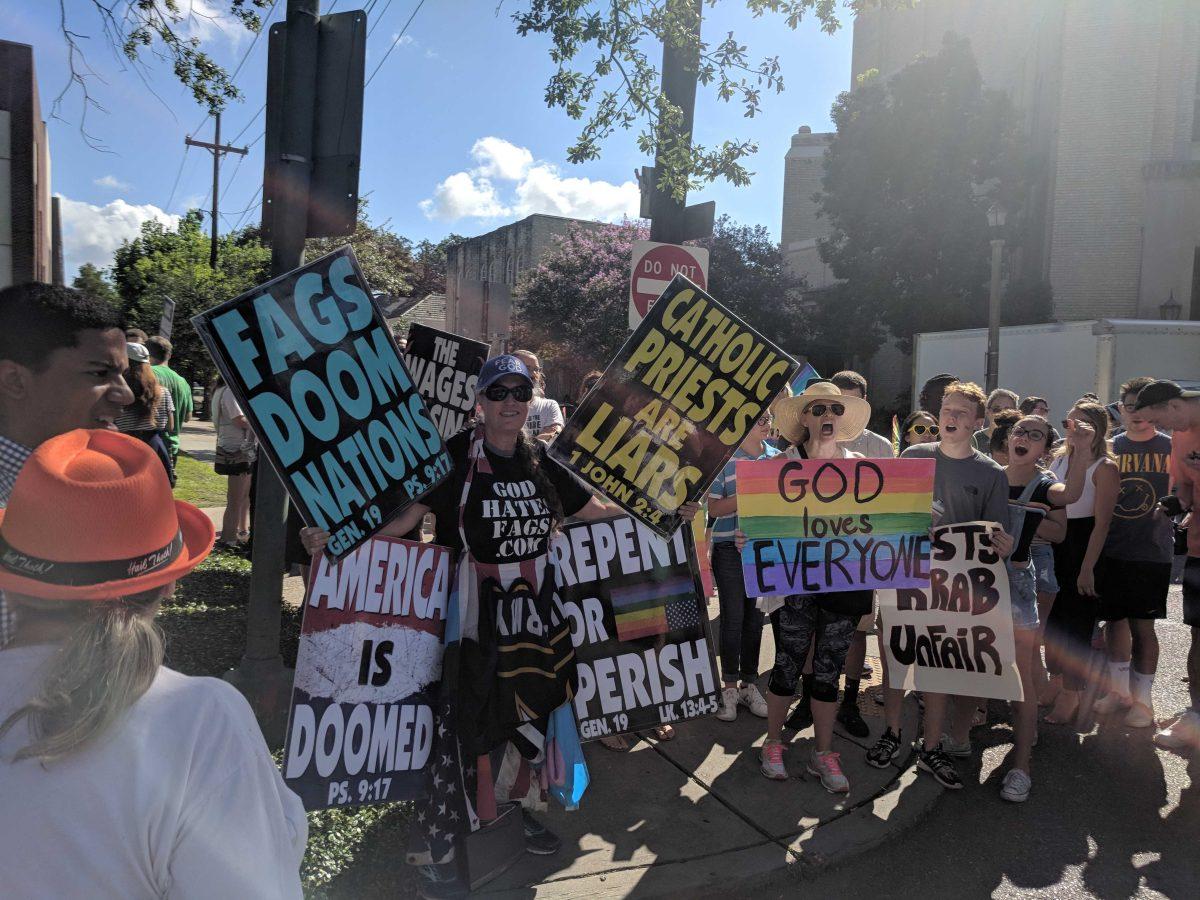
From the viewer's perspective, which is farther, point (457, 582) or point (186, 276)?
point (186, 276)

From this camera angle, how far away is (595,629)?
3.91 meters

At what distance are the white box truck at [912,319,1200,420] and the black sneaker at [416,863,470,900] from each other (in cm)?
1614

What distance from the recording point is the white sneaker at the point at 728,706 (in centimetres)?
499

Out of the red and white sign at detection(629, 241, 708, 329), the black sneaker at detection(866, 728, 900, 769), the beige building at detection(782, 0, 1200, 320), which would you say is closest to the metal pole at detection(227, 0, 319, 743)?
the red and white sign at detection(629, 241, 708, 329)

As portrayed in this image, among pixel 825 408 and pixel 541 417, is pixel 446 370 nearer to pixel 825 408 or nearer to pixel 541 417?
pixel 541 417

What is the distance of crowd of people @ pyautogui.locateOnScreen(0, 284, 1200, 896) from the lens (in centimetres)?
105

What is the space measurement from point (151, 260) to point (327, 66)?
3670cm

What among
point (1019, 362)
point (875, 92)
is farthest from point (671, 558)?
point (875, 92)

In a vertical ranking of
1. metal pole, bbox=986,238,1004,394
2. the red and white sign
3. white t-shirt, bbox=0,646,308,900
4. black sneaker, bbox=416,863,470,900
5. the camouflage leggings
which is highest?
metal pole, bbox=986,238,1004,394

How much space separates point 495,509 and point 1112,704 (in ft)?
14.9

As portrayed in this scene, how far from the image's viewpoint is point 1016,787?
426 centimetres

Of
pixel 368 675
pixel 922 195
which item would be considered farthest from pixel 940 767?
pixel 922 195

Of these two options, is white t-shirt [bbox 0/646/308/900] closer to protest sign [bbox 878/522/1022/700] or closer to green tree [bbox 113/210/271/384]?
protest sign [bbox 878/522/1022/700]

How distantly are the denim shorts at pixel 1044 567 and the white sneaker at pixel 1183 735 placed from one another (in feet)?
3.24
